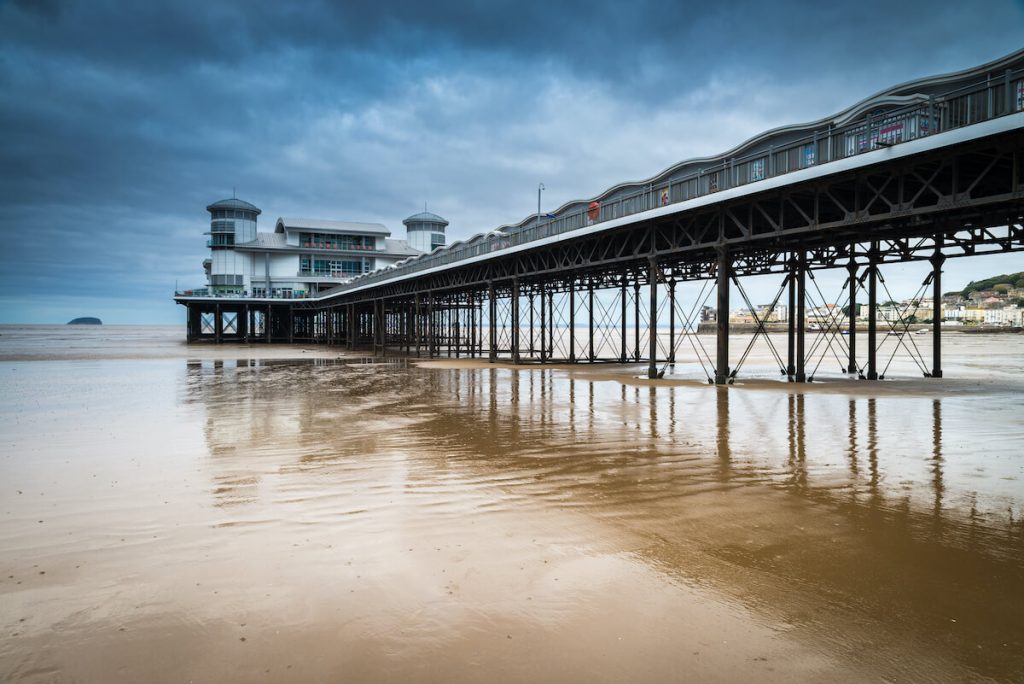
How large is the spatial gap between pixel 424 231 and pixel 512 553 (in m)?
94.9

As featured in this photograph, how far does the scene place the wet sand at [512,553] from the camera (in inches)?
137

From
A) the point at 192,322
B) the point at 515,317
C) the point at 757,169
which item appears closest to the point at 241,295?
the point at 192,322

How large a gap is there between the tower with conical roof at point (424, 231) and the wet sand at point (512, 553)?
285 ft

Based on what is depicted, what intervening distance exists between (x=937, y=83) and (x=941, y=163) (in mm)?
3731

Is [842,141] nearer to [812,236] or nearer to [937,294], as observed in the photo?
[812,236]

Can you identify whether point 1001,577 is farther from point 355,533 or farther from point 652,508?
point 355,533

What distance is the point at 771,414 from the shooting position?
43.8ft

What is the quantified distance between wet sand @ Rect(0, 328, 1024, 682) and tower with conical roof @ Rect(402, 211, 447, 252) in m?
86.7

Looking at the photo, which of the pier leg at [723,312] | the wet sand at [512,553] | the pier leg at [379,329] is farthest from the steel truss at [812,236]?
the pier leg at [379,329]

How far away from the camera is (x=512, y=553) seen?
5055mm

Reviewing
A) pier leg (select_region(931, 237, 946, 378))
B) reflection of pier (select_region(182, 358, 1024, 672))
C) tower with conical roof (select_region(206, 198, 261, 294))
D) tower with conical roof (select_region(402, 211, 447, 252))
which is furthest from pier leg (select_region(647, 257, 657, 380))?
tower with conical roof (select_region(402, 211, 447, 252))

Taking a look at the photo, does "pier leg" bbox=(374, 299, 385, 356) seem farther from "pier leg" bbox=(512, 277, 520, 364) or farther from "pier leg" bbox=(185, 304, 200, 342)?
"pier leg" bbox=(185, 304, 200, 342)

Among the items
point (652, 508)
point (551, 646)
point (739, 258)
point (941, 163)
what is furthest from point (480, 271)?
point (551, 646)

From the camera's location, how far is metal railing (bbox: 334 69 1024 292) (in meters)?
12.1
